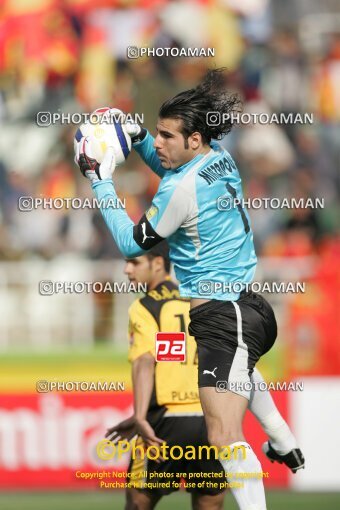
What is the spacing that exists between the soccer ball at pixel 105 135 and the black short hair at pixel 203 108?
28 centimetres

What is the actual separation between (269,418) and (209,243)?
1.06 m

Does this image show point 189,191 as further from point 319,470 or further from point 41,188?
point 41,188

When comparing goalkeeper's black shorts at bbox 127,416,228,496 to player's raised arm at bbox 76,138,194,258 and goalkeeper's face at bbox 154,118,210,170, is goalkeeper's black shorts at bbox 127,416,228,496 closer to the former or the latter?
player's raised arm at bbox 76,138,194,258

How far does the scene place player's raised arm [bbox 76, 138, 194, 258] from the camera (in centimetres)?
554

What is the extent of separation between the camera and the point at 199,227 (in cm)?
565

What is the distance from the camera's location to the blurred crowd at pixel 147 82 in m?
13.0

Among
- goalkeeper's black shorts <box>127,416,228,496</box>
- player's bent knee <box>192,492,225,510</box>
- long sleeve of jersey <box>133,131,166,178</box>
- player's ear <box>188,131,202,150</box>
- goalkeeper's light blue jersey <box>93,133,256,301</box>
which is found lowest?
player's bent knee <box>192,492,225,510</box>

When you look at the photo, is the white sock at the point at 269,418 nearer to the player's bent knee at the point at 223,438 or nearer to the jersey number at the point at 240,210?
the player's bent knee at the point at 223,438

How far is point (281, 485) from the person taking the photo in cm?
904

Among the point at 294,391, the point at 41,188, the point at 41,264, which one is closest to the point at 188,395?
the point at 294,391

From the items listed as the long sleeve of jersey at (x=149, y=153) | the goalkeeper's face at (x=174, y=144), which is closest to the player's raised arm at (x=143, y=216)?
the goalkeeper's face at (x=174, y=144)

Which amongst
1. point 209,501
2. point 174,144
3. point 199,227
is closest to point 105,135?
point 174,144

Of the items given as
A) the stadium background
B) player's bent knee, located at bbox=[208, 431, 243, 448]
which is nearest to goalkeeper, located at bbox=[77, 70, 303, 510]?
player's bent knee, located at bbox=[208, 431, 243, 448]

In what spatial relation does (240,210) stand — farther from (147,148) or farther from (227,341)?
(147,148)
